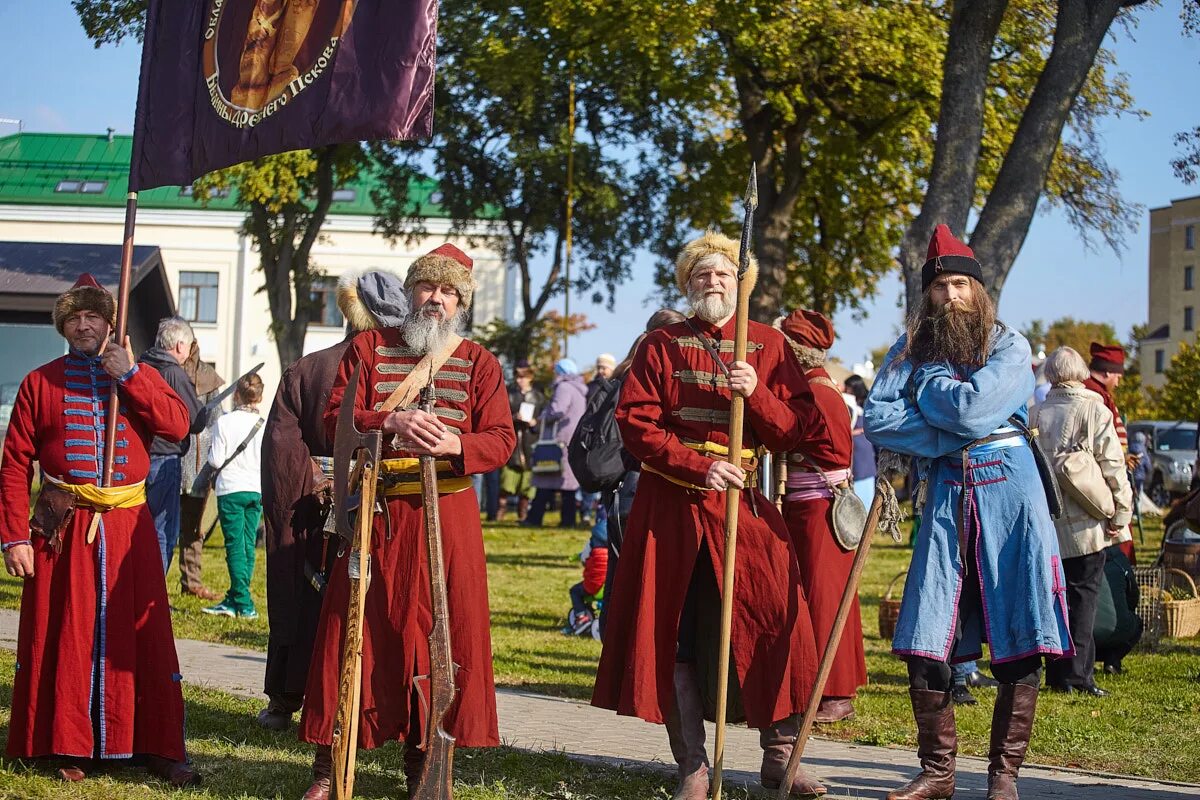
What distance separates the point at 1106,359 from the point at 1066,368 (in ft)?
3.43

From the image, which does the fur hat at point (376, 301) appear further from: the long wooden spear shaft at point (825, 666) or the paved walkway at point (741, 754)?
the long wooden spear shaft at point (825, 666)

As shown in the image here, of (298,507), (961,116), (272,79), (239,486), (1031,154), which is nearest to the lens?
(272,79)

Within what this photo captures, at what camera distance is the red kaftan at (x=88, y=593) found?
5820 mm

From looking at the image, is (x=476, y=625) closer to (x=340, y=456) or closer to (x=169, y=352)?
(x=340, y=456)

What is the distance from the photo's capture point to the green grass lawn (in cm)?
596

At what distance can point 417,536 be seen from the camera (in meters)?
5.48

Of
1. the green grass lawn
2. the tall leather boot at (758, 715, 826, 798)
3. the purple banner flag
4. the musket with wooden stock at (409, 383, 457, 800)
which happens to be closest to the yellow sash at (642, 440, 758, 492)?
the musket with wooden stock at (409, 383, 457, 800)

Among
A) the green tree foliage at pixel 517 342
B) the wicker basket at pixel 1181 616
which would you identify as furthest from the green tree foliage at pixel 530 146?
the wicker basket at pixel 1181 616

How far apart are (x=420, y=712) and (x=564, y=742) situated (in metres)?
1.53

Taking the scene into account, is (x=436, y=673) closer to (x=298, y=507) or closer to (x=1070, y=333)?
(x=298, y=507)

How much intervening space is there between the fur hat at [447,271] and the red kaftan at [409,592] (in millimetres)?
214

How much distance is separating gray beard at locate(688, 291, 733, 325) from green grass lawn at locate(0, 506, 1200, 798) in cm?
180

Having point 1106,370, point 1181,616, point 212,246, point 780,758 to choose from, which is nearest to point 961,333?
point 780,758

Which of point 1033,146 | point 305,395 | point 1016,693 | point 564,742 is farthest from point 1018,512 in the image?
point 1033,146
